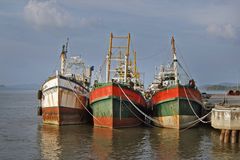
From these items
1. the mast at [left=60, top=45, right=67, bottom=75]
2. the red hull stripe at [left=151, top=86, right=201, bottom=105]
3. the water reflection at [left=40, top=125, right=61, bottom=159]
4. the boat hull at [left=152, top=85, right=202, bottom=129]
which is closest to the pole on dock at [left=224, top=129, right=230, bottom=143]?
the boat hull at [left=152, top=85, right=202, bottom=129]

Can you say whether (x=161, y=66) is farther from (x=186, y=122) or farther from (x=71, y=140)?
(x=71, y=140)

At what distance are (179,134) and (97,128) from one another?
6.07 meters

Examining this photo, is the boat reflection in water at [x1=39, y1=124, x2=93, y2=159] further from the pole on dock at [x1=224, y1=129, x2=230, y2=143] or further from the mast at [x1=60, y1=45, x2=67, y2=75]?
the pole on dock at [x1=224, y1=129, x2=230, y2=143]

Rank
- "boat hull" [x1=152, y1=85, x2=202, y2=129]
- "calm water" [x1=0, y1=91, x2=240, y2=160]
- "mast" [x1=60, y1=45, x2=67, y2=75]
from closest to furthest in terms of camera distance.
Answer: "calm water" [x1=0, y1=91, x2=240, y2=160] < "boat hull" [x1=152, y1=85, x2=202, y2=129] < "mast" [x1=60, y1=45, x2=67, y2=75]

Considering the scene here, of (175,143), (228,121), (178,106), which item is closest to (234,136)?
(228,121)

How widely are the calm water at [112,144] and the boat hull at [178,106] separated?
2.36ft

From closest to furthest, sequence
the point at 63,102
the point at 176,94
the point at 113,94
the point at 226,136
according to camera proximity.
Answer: the point at 226,136 → the point at 113,94 → the point at 176,94 → the point at 63,102

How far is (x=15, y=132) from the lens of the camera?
2808cm

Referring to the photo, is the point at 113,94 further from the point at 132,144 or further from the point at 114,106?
the point at 132,144

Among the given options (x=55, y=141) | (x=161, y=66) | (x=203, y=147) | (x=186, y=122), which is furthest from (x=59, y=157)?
(x=161, y=66)

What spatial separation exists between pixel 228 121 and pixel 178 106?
7.00 m

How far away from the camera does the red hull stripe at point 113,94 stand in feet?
88.1

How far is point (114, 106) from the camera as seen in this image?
88.7 feet

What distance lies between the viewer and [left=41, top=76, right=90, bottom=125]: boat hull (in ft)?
97.4
